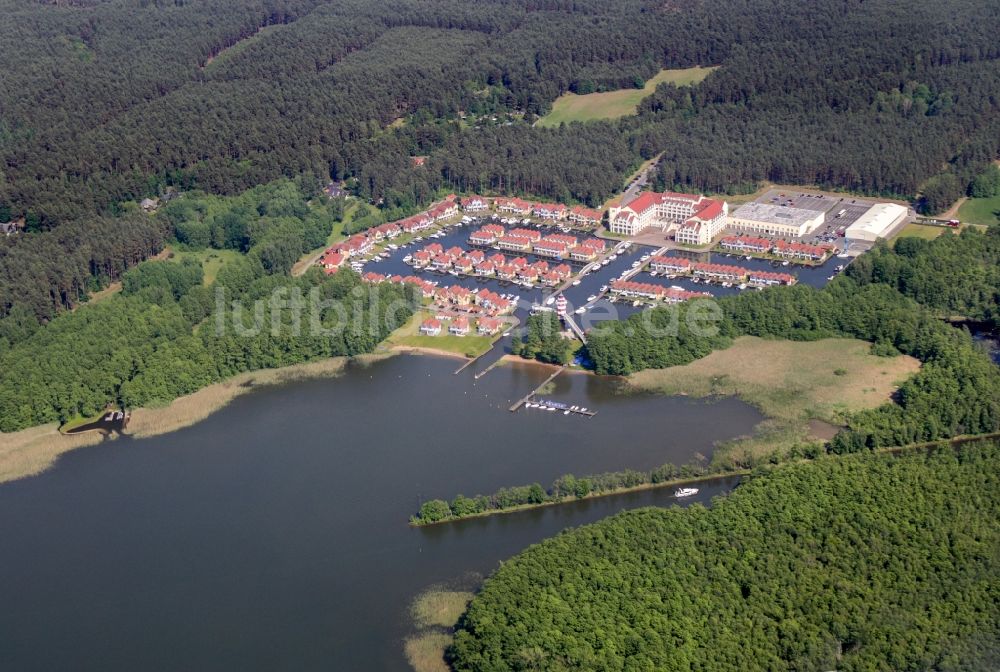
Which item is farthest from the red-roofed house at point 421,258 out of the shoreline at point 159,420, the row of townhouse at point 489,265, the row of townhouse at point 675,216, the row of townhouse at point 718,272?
the row of townhouse at point 718,272

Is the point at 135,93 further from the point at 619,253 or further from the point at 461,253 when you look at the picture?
the point at 619,253

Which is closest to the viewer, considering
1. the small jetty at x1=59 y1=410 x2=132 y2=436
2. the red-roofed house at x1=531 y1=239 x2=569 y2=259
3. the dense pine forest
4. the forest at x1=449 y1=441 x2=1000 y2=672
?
the forest at x1=449 y1=441 x2=1000 y2=672

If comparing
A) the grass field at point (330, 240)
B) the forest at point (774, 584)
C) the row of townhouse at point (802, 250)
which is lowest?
the grass field at point (330, 240)

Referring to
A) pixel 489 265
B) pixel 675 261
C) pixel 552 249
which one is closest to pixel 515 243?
pixel 552 249

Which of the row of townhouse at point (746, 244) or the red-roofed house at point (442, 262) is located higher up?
the row of townhouse at point (746, 244)

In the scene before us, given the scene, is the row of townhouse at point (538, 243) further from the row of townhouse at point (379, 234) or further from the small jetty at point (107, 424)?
the small jetty at point (107, 424)

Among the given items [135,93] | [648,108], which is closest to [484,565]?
[648,108]

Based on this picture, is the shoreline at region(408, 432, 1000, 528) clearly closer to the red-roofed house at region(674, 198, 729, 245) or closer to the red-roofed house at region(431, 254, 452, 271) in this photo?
the red-roofed house at region(674, 198, 729, 245)

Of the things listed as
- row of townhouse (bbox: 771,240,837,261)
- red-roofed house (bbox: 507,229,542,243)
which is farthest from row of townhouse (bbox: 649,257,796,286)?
red-roofed house (bbox: 507,229,542,243)
